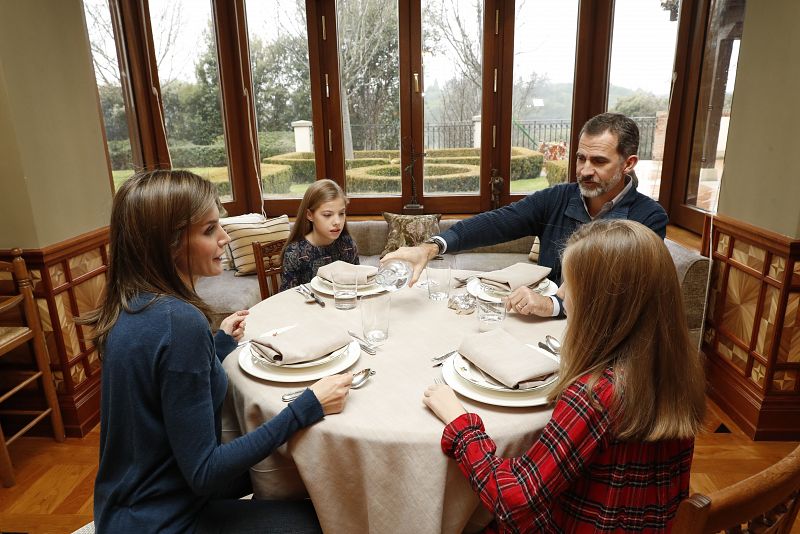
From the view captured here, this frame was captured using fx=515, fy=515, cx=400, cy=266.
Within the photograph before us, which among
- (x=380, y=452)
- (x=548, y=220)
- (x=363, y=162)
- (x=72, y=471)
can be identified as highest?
(x=363, y=162)

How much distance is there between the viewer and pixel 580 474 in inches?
35.8

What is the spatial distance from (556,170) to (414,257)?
8.82 ft

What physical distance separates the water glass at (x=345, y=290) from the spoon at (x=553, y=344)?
0.64 meters

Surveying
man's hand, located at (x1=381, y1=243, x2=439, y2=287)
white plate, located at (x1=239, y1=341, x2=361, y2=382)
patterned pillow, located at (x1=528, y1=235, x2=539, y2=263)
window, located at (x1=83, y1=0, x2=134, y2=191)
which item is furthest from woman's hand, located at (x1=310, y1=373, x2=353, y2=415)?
patterned pillow, located at (x1=528, y1=235, x2=539, y2=263)

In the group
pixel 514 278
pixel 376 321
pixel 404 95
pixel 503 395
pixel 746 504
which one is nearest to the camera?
pixel 746 504

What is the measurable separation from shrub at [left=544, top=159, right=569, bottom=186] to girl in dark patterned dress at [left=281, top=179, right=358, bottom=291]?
2177 millimetres

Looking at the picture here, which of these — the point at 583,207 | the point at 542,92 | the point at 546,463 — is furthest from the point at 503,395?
the point at 542,92

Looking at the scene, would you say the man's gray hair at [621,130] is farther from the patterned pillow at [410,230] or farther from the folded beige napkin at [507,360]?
the patterned pillow at [410,230]

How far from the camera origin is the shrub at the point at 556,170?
407 cm

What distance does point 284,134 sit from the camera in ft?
13.4

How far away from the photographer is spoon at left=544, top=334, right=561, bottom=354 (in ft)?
4.38

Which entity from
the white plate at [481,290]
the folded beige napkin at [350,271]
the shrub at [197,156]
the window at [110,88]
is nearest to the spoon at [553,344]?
the white plate at [481,290]

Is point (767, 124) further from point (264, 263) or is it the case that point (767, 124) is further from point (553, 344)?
point (264, 263)

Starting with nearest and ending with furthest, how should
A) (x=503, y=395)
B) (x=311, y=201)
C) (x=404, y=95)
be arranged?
(x=503, y=395) < (x=311, y=201) < (x=404, y=95)
